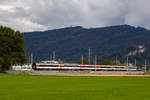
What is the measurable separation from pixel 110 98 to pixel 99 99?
917 mm

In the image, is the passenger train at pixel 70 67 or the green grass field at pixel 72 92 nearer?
the green grass field at pixel 72 92

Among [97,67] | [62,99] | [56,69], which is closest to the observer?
[62,99]

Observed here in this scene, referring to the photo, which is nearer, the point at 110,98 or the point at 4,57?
the point at 110,98

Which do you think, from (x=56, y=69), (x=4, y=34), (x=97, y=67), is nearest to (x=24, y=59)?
(x=4, y=34)

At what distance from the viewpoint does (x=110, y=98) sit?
1980 cm

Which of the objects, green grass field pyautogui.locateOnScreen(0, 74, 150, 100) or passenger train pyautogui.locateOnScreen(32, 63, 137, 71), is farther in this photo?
passenger train pyautogui.locateOnScreen(32, 63, 137, 71)

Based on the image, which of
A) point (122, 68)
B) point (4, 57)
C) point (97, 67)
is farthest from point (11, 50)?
point (122, 68)

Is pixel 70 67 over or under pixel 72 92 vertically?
under

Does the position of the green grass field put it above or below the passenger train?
above

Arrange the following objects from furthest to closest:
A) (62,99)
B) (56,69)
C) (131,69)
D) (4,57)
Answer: (131,69) → (56,69) → (4,57) → (62,99)

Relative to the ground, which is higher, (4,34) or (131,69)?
(4,34)

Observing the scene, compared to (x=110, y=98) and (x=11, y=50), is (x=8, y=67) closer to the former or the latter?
(x=11, y=50)

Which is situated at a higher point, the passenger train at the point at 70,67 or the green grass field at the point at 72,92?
the green grass field at the point at 72,92

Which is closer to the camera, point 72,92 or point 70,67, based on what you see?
point 72,92
